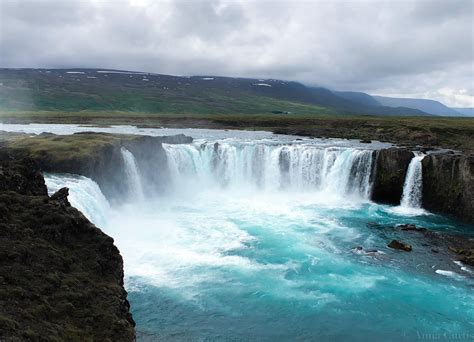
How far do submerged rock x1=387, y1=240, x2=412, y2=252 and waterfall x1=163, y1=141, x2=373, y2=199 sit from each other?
16.7 metres

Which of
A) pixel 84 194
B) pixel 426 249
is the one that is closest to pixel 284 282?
pixel 426 249

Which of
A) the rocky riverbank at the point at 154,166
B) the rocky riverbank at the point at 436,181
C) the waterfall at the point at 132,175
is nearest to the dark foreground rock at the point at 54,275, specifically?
the rocky riverbank at the point at 154,166

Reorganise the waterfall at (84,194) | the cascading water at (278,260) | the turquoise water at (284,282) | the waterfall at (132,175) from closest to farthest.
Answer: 1. the turquoise water at (284,282)
2. the cascading water at (278,260)
3. the waterfall at (84,194)
4. the waterfall at (132,175)

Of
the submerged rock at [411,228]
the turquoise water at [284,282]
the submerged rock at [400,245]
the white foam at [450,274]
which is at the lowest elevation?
the turquoise water at [284,282]

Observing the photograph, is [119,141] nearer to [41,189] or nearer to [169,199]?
[169,199]

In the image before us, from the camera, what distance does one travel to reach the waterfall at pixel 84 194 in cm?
2873

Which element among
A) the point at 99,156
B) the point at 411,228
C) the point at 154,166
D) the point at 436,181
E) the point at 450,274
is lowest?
the point at 450,274

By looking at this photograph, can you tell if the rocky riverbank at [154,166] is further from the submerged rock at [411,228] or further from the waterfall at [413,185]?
the submerged rock at [411,228]

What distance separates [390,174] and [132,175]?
26726 millimetres

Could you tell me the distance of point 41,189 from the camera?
19812 millimetres

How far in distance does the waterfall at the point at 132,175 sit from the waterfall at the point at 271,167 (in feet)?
18.2

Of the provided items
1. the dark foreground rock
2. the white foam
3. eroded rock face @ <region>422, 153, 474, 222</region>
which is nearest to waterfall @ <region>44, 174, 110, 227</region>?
the dark foreground rock

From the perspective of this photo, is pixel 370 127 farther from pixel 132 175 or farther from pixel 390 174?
pixel 132 175

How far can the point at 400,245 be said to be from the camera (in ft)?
98.4
